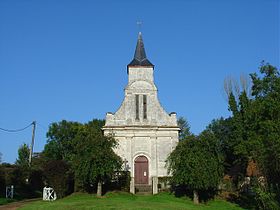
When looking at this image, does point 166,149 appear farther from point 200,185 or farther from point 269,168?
point 269,168

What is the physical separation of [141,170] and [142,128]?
417 centimetres

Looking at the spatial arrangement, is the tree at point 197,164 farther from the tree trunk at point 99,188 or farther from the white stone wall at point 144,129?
the white stone wall at point 144,129

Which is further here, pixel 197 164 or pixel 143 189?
pixel 143 189

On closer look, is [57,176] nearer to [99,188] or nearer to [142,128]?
[99,188]

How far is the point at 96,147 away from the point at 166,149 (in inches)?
405

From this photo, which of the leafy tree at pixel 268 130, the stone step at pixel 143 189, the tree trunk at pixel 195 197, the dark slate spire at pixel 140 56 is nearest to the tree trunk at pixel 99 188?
the stone step at pixel 143 189

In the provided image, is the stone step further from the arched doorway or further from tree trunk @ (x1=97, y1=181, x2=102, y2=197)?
tree trunk @ (x1=97, y1=181, x2=102, y2=197)

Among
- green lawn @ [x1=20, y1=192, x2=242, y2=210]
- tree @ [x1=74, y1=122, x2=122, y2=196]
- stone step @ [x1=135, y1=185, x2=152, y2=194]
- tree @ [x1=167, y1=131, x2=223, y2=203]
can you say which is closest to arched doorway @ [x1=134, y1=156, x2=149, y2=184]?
stone step @ [x1=135, y1=185, x2=152, y2=194]

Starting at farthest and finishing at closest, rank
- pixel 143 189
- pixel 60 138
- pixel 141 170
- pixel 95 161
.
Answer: pixel 60 138 < pixel 141 170 < pixel 143 189 < pixel 95 161

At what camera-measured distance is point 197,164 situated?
27.0m

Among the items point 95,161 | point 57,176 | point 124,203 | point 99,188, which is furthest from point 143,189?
point 124,203

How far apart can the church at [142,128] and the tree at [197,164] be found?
788cm

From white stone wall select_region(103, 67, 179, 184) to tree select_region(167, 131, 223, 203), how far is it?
7.86m

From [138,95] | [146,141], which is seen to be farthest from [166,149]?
[138,95]
